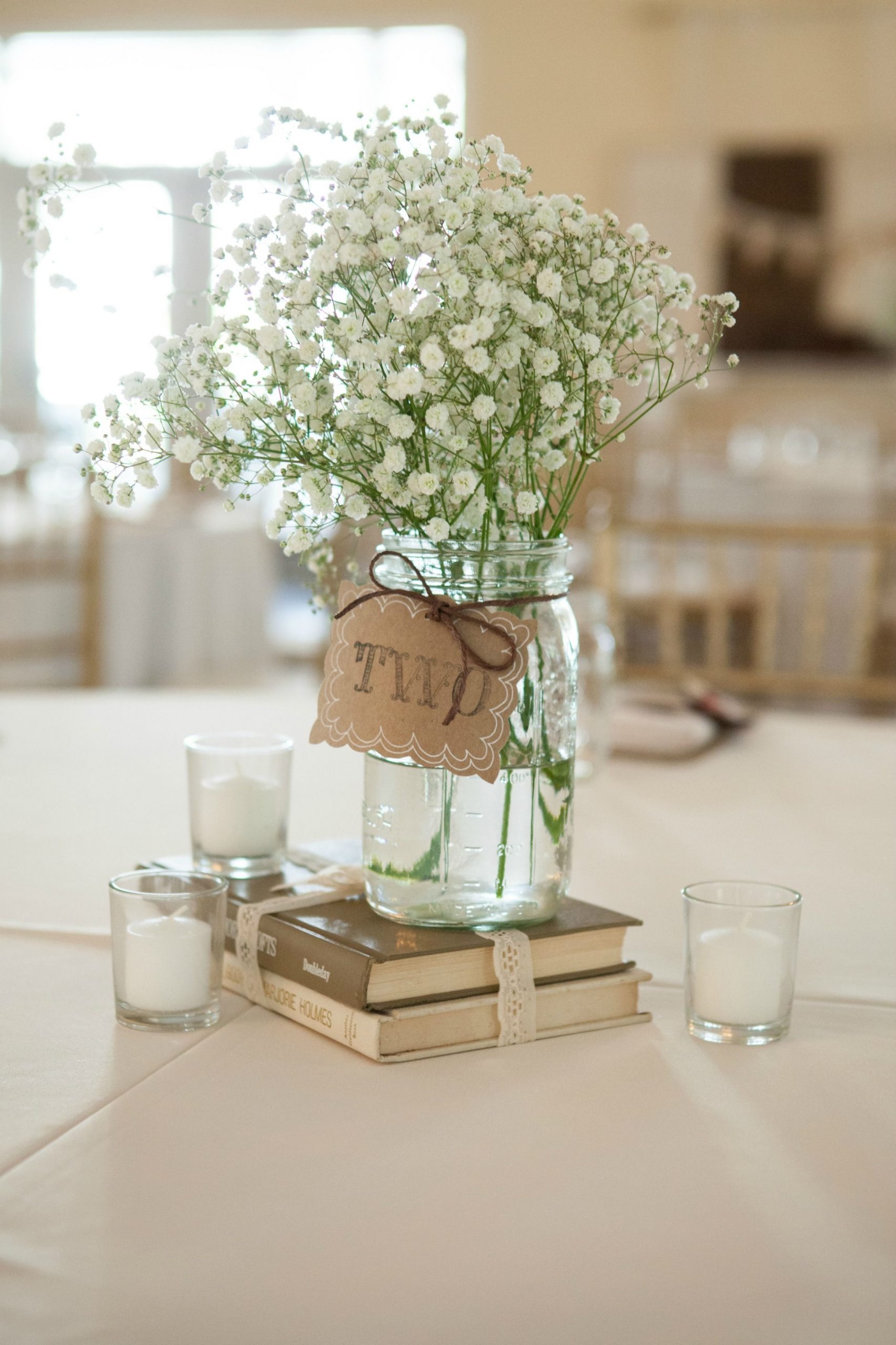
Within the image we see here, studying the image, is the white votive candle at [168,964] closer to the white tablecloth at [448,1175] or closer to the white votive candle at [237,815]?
the white tablecloth at [448,1175]

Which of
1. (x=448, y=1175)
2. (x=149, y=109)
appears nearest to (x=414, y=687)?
(x=448, y=1175)

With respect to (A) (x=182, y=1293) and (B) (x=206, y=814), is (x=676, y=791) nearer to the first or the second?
(B) (x=206, y=814)

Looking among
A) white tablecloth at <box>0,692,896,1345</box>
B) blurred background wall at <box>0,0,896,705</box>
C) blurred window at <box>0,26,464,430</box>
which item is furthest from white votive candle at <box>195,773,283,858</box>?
blurred window at <box>0,26,464,430</box>

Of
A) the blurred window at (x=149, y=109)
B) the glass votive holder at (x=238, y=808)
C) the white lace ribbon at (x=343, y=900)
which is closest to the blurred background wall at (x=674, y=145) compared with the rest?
the blurred window at (x=149, y=109)

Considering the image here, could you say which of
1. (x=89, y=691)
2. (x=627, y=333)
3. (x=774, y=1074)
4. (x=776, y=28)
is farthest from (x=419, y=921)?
(x=776, y=28)

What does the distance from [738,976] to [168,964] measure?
12.0 inches

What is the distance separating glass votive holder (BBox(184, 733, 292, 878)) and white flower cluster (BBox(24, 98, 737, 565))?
23 cm

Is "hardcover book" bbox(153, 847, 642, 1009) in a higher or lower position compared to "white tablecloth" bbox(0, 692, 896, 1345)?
higher

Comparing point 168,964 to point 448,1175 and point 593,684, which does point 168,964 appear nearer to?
point 448,1175

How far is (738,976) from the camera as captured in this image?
746 millimetres

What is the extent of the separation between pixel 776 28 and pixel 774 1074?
6.91 metres

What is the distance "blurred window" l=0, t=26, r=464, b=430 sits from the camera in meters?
7.20

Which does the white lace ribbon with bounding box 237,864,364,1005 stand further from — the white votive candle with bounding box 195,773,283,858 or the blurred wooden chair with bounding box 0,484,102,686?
the blurred wooden chair with bounding box 0,484,102,686

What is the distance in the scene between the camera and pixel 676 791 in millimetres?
1368
